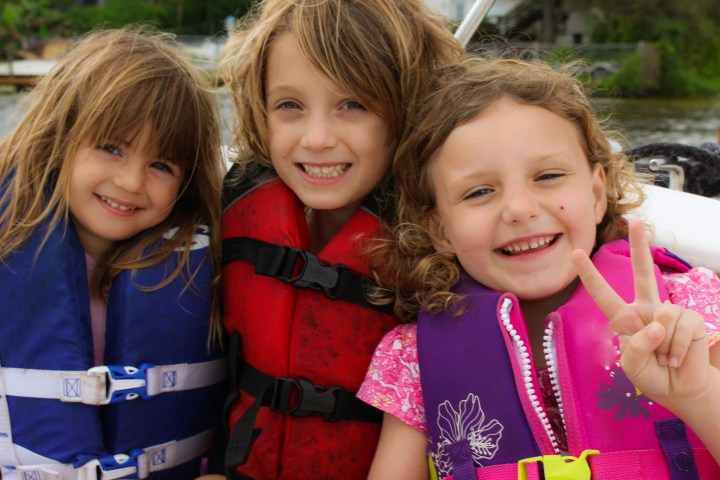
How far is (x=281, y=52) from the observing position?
1.74 metres

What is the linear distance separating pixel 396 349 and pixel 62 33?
101 feet

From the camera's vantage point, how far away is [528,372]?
1.42 metres

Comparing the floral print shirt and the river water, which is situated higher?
the floral print shirt

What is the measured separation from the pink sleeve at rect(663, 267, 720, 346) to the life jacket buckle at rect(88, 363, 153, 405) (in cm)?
117

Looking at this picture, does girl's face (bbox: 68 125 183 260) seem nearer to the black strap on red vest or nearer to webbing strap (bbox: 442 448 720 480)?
the black strap on red vest

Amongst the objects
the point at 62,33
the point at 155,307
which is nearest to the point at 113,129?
the point at 155,307

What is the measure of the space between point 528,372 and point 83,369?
3.25ft

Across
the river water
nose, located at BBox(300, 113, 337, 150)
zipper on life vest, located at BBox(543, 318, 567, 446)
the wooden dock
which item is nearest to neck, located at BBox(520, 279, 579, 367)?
zipper on life vest, located at BBox(543, 318, 567, 446)

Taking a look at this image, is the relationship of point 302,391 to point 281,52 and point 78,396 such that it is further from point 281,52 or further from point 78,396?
point 281,52

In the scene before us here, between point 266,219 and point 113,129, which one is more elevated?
point 113,129

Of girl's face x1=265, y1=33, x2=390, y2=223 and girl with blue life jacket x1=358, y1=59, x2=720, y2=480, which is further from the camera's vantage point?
girl's face x1=265, y1=33, x2=390, y2=223

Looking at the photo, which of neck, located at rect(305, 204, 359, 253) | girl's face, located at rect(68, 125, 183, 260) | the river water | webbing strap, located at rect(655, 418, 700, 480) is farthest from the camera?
the river water

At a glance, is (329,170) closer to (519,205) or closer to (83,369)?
(519,205)

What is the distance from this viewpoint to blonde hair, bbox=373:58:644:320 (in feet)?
5.12
